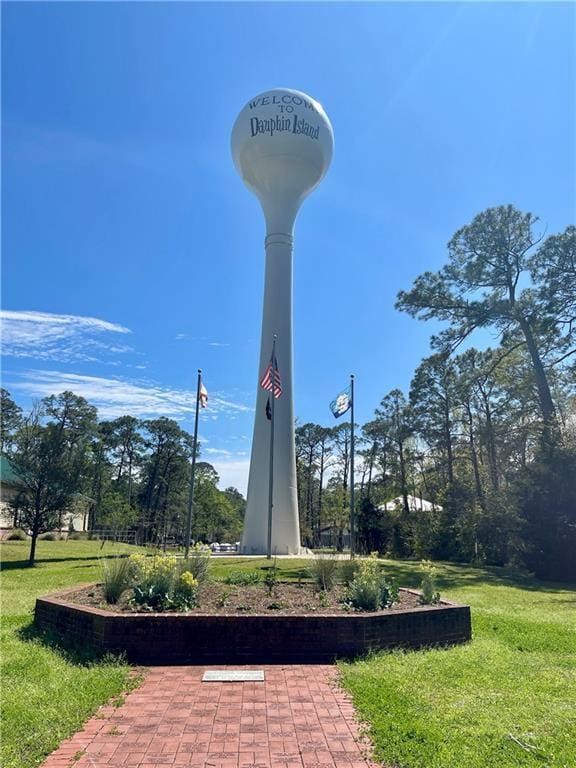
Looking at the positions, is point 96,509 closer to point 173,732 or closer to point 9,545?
point 9,545

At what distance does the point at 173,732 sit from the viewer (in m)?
4.59

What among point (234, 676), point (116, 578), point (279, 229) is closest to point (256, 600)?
point (116, 578)

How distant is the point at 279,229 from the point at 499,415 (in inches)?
743

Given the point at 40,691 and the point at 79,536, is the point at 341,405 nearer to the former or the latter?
the point at 40,691

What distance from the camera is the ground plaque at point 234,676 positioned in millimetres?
6027

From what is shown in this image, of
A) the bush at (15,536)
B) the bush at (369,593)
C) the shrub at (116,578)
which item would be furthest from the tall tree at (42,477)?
the bush at (369,593)

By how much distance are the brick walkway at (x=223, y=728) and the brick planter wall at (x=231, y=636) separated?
2.14ft

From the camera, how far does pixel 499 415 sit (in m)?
35.8

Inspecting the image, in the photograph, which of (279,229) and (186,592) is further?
(279,229)

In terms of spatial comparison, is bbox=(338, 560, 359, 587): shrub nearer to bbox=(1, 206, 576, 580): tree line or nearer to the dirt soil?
the dirt soil

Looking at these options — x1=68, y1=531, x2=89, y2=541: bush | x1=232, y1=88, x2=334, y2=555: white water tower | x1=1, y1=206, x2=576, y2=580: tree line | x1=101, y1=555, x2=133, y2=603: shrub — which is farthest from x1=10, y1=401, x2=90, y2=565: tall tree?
x1=68, y1=531, x2=89, y2=541: bush

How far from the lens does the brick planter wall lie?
6.76 m

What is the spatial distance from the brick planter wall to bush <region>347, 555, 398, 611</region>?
85 centimetres

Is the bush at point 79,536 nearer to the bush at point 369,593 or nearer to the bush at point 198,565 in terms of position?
the bush at point 198,565
